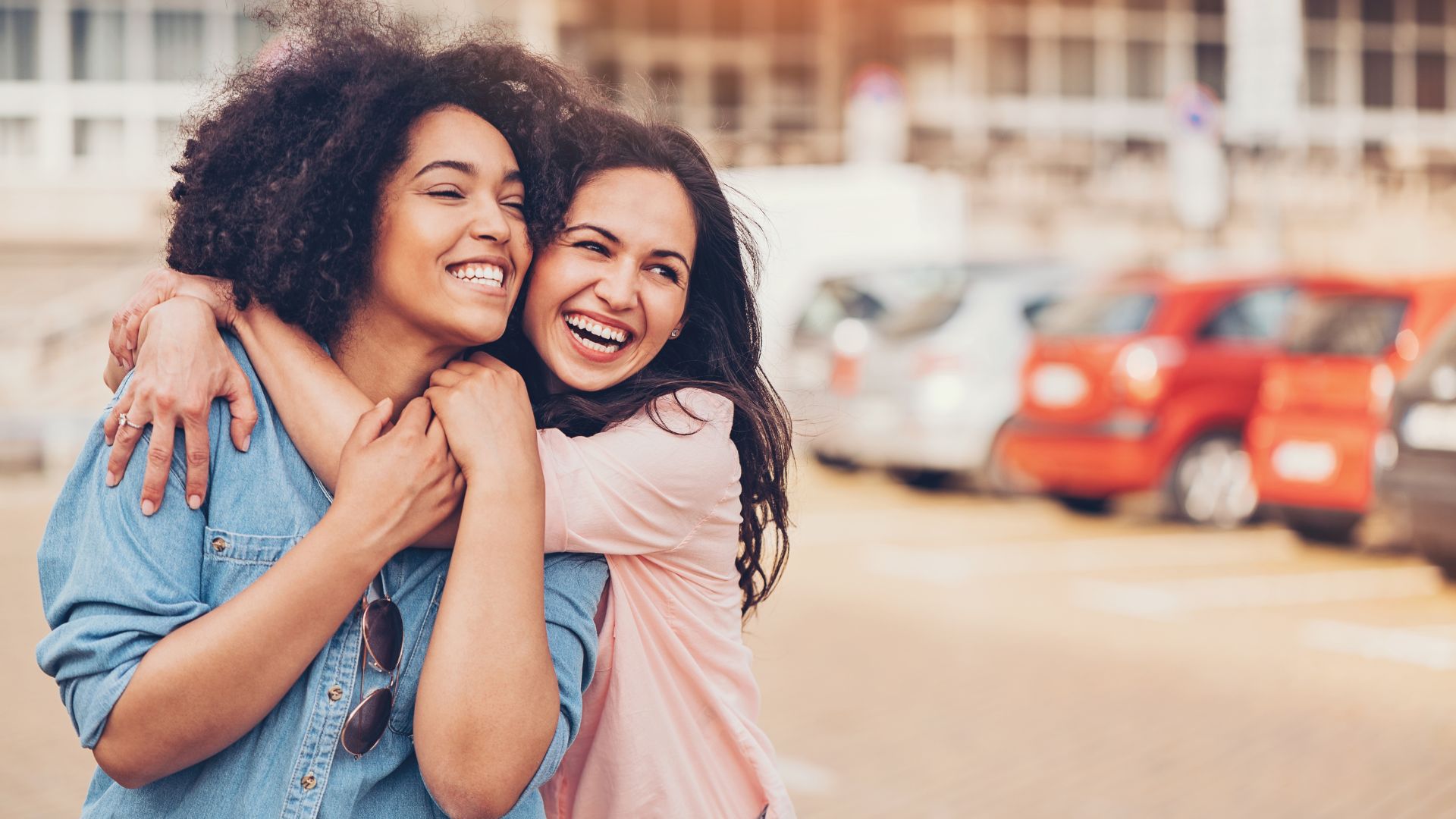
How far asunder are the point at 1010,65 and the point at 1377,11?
816 centimetres

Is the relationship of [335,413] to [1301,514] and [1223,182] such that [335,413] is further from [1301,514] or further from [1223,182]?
[1223,182]

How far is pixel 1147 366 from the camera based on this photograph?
35.7 feet

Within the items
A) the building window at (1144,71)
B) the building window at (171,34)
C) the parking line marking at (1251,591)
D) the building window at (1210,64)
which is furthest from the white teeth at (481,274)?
the building window at (1210,64)

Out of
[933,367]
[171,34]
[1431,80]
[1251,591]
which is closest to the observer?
[1251,591]

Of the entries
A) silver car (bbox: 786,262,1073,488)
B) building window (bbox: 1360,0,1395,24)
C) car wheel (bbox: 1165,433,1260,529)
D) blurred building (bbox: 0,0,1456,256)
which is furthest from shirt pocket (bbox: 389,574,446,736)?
building window (bbox: 1360,0,1395,24)

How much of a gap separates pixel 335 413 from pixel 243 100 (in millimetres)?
405

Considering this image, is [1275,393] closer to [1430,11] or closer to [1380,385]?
[1380,385]

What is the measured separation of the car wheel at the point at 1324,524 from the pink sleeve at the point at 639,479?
835 cm

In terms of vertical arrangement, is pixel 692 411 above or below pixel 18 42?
below

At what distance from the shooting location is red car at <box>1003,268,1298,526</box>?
10852 millimetres

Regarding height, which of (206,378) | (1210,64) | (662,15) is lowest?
(206,378)

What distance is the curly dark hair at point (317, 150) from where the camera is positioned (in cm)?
187

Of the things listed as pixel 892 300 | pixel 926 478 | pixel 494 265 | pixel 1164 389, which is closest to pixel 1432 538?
pixel 1164 389

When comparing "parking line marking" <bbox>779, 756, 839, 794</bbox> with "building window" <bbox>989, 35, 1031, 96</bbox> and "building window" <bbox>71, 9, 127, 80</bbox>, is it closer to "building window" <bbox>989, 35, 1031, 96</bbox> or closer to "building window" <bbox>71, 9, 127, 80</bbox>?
"building window" <bbox>71, 9, 127, 80</bbox>
